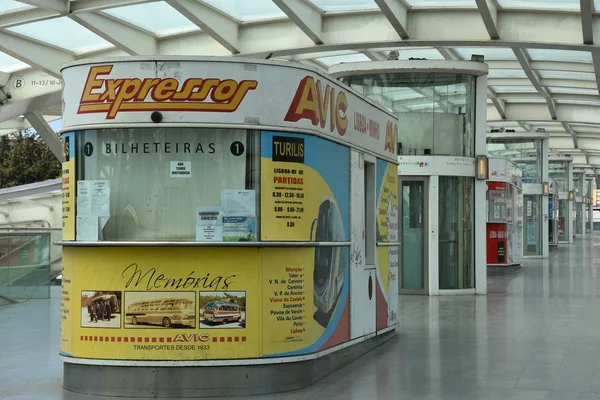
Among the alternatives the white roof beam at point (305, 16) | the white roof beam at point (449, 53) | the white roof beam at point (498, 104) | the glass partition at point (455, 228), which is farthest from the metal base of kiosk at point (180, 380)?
the white roof beam at point (498, 104)

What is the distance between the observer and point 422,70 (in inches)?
807

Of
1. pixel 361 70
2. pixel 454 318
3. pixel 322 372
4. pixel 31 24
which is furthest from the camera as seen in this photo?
pixel 31 24

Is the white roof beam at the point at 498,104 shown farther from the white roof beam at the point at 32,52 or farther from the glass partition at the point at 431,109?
the glass partition at the point at 431,109

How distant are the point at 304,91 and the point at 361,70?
1113cm

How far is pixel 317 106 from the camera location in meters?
9.63

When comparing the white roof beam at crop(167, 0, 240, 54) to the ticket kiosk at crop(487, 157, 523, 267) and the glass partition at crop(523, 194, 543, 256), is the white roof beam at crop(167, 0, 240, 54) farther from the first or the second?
the glass partition at crop(523, 194, 543, 256)

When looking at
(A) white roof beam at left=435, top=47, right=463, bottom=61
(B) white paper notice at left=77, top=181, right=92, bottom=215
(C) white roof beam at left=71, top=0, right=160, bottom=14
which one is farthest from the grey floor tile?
(A) white roof beam at left=435, top=47, right=463, bottom=61

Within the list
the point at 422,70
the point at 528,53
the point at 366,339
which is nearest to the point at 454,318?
the point at 366,339

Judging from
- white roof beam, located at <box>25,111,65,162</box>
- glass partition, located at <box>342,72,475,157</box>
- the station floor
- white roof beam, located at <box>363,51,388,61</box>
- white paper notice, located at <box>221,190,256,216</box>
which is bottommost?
the station floor

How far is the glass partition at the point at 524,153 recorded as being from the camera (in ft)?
Result: 134

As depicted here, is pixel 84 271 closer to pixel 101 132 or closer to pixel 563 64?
pixel 101 132

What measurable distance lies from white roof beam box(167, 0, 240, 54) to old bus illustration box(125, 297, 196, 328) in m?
15.9

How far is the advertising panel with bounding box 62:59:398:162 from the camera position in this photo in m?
8.91

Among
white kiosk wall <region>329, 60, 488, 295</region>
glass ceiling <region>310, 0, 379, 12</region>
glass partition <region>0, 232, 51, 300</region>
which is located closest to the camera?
glass partition <region>0, 232, 51, 300</region>
